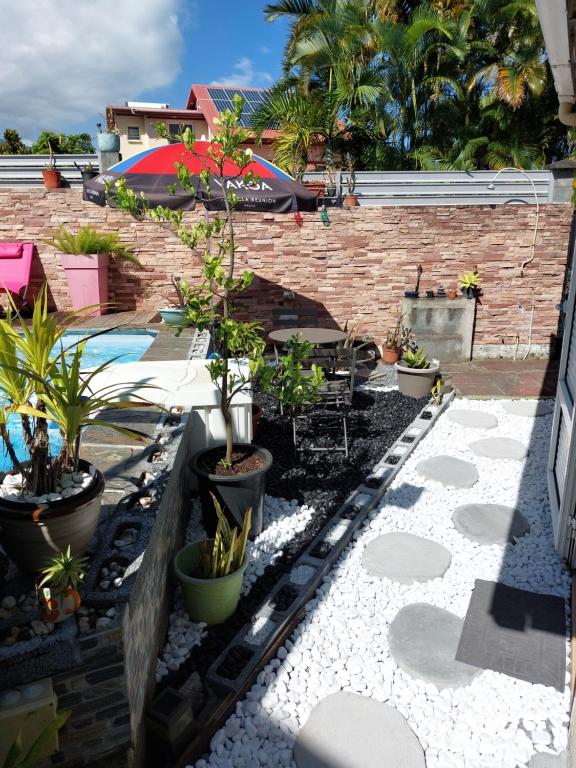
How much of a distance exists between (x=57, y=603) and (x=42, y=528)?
11.5 inches

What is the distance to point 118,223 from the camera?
317 inches

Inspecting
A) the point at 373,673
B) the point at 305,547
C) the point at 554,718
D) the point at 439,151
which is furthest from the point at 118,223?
the point at 439,151

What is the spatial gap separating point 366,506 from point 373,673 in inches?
63.3

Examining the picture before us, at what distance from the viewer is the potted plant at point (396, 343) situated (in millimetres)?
8336

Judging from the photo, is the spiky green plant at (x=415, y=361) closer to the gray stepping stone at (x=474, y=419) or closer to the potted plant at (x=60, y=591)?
the gray stepping stone at (x=474, y=419)

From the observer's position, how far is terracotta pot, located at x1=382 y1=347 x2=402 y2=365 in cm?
834

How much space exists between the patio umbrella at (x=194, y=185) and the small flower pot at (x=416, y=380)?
2.42 meters

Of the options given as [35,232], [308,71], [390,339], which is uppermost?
[308,71]

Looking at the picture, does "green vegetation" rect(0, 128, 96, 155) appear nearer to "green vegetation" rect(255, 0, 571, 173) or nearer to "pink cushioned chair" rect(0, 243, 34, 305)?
"green vegetation" rect(255, 0, 571, 173)

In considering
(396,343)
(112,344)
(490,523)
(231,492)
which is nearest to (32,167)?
(112,344)

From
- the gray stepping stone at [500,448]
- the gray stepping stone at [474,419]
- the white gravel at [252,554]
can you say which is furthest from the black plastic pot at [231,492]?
the gray stepping stone at [474,419]

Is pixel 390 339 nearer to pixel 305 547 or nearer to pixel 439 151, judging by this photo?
pixel 305 547

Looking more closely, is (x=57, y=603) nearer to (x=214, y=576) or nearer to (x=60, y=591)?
(x=60, y=591)

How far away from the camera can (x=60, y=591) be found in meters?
1.85
